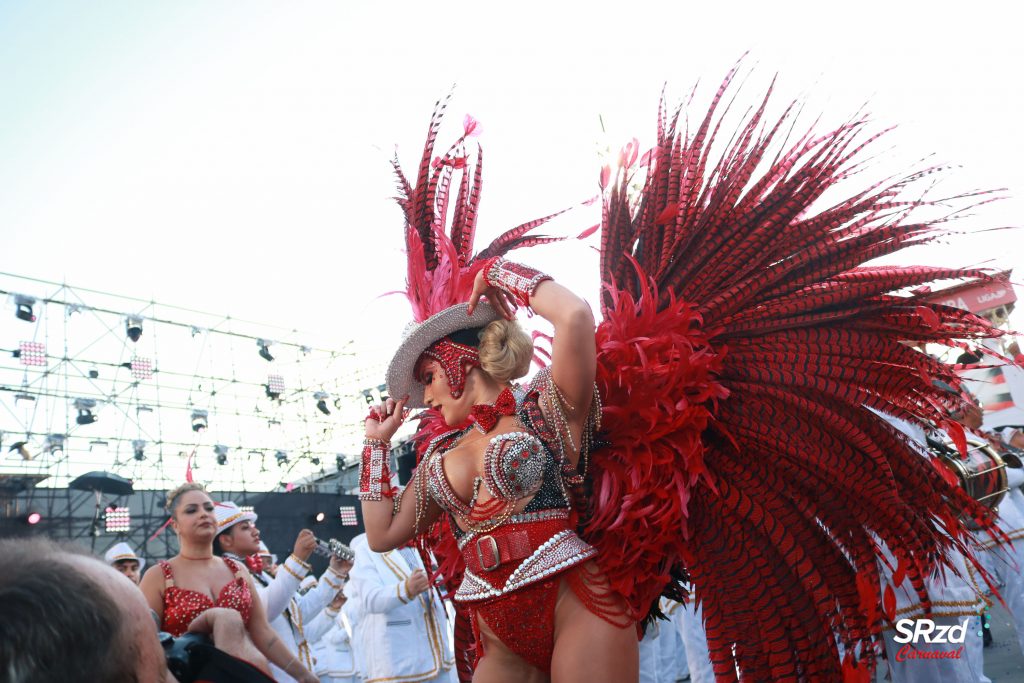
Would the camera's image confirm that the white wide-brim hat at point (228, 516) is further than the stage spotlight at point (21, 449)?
No

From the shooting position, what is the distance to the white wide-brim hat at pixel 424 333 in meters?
2.45

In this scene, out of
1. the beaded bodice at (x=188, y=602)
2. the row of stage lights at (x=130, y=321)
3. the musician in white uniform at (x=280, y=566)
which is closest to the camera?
the beaded bodice at (x=188, y=602)

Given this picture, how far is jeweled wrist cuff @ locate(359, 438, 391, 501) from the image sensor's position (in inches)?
99.6

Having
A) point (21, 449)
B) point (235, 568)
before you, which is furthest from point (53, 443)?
point (235, 568)

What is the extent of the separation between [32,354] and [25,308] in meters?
0.88

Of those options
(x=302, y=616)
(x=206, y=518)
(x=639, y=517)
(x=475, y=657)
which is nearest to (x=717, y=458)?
(x=639, y=517)

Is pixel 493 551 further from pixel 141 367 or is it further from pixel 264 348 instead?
pixel 264 348

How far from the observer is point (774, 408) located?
2.27 metres

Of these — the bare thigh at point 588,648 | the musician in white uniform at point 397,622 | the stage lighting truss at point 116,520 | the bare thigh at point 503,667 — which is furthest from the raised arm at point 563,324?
the stage lighting truss at point 116,520

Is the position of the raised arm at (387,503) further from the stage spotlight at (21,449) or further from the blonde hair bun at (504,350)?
the stage spotlight at (21,449)

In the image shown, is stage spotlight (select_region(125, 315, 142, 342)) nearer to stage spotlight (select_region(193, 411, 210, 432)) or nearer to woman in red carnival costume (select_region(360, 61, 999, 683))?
stage spotlight (select_region(193, 411, 210, 432))

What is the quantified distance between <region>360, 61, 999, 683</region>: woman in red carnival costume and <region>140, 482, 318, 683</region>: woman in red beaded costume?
3.70ft

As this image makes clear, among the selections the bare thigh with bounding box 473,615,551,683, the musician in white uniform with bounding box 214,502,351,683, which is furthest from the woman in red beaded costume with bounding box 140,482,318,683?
the bare thigh with bounding box 473,615,551,683

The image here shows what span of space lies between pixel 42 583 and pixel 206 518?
282cm
